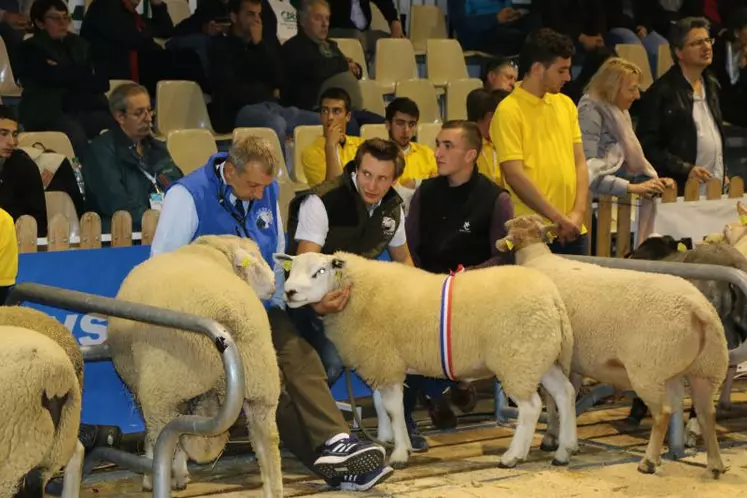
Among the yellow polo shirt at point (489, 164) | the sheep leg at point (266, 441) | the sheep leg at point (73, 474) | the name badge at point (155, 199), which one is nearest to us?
the sheep leg at point (73, 474)

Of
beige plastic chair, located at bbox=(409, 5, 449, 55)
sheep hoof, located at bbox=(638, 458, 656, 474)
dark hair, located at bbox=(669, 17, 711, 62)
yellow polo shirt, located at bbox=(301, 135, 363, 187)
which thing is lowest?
sheep hoof, located at bbox=(638, 458, 656, 474)

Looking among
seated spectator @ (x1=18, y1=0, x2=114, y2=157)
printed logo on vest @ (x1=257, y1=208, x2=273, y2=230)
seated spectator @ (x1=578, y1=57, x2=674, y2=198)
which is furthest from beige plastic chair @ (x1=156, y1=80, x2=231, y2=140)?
printed logo on vest @ (x1=257, y1=208, x2=273, y2=230)

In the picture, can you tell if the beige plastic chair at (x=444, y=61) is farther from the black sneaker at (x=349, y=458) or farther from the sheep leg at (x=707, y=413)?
the black sneaker at (x=349, y=458)

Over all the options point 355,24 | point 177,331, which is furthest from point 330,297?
point 355,24

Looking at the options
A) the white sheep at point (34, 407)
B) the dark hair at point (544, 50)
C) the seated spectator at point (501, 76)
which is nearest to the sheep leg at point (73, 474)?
the white sheep at point (34, 407)

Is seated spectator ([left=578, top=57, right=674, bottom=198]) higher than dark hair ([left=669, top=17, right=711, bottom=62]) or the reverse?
the reverse

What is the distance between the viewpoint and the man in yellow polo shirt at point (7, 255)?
5109 millimetres

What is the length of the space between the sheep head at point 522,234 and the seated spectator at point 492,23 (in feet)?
18.9

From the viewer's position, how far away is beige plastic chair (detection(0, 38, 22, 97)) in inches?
359

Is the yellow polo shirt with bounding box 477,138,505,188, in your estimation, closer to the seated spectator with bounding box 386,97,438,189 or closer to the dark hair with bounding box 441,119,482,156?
the seated spectator with bounding box 386,97,438,189

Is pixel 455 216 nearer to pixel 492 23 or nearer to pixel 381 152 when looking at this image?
pixel 381 152

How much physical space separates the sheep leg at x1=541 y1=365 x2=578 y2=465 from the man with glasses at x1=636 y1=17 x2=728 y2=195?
9.24ft

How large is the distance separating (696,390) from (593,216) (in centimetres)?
254

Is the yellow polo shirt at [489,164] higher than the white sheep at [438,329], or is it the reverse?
the yellow polo shirt at [489,164]
